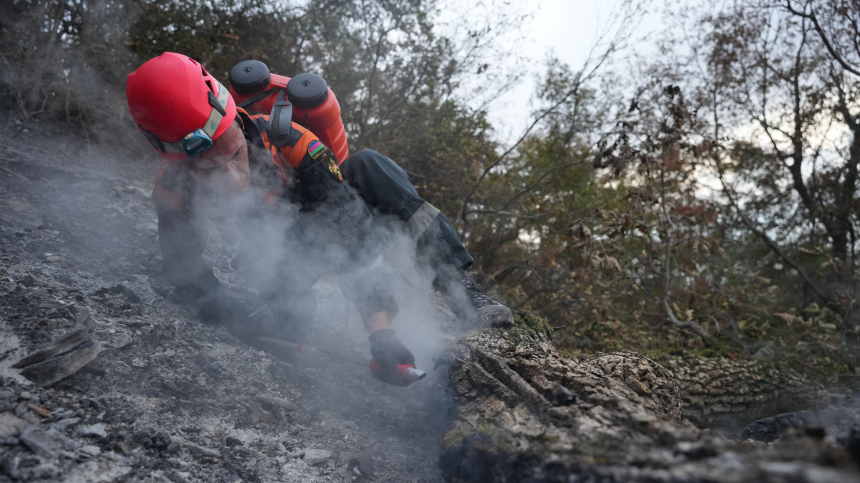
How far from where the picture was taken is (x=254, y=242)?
311cm

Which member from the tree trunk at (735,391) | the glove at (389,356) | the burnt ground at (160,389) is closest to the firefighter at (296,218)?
the glove at (389,356)

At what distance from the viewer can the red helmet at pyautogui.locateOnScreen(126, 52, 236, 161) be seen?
7.28 ft

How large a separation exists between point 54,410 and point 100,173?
12.8 ft

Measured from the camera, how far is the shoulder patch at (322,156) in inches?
108

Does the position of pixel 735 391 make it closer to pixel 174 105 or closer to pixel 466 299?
pixel 466 299

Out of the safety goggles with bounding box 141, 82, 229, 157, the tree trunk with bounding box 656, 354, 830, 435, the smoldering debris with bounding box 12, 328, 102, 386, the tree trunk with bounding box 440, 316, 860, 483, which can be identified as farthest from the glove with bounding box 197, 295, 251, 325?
the tree trunk with bounding box 656, 354, 830, 435

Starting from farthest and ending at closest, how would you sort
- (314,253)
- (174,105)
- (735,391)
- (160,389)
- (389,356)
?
(735,391), (314,253), (389,356), (174,105), (160,389)

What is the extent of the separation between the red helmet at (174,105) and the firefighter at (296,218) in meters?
0.02

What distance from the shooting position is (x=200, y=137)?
89.8 inches

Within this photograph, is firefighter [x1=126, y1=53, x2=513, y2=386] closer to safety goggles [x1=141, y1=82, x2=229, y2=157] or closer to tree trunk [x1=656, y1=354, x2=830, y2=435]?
safety goggles [x1=141, y1=82, x2=229, y2=157]

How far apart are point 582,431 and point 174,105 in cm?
218

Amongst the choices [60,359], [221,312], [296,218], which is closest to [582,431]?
[60,359]

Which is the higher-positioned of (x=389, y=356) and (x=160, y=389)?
(x=389, y=356)

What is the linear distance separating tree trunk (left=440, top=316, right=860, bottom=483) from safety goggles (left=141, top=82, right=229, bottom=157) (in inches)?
61.8
